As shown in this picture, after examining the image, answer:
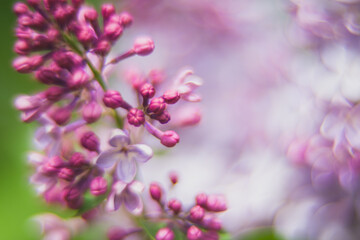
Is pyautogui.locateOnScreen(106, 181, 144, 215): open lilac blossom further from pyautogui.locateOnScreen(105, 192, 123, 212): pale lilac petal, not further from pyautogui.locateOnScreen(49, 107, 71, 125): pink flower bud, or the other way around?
pyautogui.locateOnScreen(49, 107, 71, 125): pink flower bud

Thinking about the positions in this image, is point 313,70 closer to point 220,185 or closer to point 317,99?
point 317,99

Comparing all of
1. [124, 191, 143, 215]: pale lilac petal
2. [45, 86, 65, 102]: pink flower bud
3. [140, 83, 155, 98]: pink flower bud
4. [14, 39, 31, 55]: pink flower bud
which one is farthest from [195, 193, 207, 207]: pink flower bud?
[14, 39, 31, 55]: pink flower bud

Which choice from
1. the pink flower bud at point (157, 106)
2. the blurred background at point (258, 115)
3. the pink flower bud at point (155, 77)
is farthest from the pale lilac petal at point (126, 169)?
the blurred background at point (258, 115)

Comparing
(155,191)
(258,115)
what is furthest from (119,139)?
(258,115)

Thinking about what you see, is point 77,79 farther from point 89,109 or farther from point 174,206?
point 174,206

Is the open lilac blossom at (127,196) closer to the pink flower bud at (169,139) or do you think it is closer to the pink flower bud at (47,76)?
the pink flower bud at (169,139)
